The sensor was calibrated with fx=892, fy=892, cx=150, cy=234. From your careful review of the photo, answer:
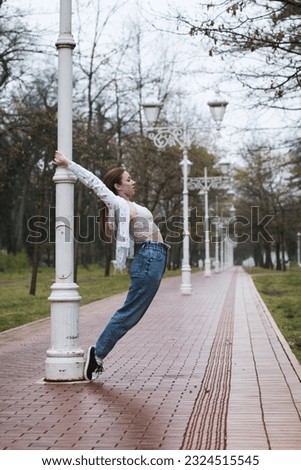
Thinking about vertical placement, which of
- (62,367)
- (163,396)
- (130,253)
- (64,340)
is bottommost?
(163,396)

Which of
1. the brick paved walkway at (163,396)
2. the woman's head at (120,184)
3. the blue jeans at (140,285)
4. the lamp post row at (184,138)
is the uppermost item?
the lamp post row at (184,138)

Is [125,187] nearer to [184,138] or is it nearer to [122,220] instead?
[122,220]

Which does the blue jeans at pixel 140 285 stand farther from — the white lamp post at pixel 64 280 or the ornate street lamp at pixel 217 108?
the ornate street lamp at pixel 217 108

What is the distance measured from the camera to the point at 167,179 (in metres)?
45.8

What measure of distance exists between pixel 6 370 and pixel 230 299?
13679 mm

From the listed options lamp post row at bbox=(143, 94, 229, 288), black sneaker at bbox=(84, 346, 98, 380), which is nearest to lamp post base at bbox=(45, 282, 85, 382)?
black sneaker at bbox=(84, 346, 98, 380)

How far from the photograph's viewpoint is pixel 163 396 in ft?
23.0

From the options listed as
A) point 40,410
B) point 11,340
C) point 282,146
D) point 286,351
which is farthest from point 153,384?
point 282,146

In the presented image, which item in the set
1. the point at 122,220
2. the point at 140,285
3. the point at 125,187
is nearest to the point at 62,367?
the point at 140,285

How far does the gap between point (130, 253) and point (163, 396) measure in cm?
134

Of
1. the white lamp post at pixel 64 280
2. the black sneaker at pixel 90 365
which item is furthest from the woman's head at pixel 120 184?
the black sneaker at pixel 90 365

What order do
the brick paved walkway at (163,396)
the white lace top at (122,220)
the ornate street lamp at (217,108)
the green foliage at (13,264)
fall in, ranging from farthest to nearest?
1. the green foliage at (13,264)
2. the ornate street lamp at (217,108)
3. the white lace top at (122,220)
4. the brick paved walkway at (163,396)

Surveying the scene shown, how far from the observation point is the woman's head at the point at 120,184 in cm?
789

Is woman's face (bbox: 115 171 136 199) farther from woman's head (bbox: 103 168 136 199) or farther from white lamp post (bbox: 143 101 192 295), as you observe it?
white lamp post (bbox: 143 101 192 295)
